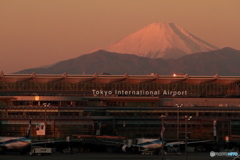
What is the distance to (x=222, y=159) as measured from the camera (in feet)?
549

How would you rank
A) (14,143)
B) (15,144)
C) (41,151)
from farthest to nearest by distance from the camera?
(14,143) → (15,144) → (41,151)

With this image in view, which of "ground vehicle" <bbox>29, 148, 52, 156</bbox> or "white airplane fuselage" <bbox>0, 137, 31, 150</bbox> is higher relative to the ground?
"white airplane fuselage" <bbox>0, 137, 31, 150</bbox>

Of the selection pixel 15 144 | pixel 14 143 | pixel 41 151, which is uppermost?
pixel 14 143

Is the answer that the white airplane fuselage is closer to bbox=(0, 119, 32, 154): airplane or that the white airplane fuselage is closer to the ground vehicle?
bbox=(0, 119, 32, 154): airplane

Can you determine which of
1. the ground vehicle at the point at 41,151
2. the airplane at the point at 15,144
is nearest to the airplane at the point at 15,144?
the airplane at the point at 15,144

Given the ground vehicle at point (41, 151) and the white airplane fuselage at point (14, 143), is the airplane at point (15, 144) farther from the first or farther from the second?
the ground vehicle at point (41, 151)

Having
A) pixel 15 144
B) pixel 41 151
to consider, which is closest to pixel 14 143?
pixel 15 144

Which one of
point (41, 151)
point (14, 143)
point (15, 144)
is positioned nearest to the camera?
point (41, 151)

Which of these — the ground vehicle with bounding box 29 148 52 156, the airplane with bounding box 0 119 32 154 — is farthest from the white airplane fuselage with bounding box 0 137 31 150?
the ground vehicle with bounding box 29 148 52 156

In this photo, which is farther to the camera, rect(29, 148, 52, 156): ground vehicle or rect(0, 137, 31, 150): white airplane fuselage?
rect(0, 137, 31, 150): white airplane fuselage

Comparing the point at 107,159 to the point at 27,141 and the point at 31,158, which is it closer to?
the point at 31,158

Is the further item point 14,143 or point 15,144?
point 14,143

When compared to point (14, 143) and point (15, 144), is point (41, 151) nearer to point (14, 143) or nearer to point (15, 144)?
point (15, 144)

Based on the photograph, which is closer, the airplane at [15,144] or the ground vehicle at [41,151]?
the ground vehicle at [41,151]
